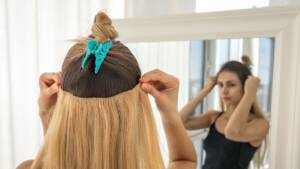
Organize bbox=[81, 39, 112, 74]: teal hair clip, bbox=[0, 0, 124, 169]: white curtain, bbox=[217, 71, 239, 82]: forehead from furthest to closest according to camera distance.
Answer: bbox=[0, 0, 124, 169]: white curtain
bbox=[217, 71, 239, 82]: forehead
bbox=[81, 39, 112, 74]: teal hair clip

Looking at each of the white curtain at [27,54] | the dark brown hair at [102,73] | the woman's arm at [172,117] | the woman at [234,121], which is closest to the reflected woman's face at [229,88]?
the woman at [234,121]

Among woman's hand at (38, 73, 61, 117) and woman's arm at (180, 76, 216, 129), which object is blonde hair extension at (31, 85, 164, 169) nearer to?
woman's hand at (38, 73, 61, 117)

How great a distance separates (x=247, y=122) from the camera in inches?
27.3

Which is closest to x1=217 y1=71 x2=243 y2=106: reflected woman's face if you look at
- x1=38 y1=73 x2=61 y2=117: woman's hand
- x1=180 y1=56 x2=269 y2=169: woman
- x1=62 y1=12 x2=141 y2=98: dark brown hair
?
x1=180 y1=56 x2=269 y2=169: woman

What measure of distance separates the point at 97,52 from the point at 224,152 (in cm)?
43

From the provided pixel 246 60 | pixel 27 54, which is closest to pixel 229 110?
pixel 246 60

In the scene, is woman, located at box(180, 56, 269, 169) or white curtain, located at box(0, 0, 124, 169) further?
white curtain, located at box(0, 0, 124, 169)

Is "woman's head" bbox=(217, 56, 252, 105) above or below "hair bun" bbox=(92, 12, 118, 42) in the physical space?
below

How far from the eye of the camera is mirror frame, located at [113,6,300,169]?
628 millimetres

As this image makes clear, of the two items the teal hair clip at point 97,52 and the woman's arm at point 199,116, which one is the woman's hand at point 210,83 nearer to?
the woman's arm at point 199,116

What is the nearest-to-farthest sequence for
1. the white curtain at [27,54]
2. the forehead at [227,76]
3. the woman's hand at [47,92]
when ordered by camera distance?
the woman's hand at [47,92]
the forehead at [227,76]
the white curtain at [27,54]

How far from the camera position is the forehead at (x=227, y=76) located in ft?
2.34

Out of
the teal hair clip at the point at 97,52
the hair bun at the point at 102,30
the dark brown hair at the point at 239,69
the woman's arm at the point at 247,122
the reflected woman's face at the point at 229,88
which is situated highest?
the hair bun at the point at 102,30

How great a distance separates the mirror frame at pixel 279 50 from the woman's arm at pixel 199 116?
126 mm
